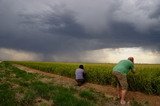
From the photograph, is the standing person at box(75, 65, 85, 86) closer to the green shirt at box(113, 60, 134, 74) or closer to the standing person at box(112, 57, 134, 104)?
the standing person at box(112, 57, 134, 104)

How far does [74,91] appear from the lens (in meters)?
21.7

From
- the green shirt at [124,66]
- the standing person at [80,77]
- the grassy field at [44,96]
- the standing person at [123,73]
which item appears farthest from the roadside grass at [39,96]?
the standing person at [80,77]

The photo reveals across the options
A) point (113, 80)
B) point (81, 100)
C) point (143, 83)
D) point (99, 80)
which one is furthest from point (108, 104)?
point (99, 80)

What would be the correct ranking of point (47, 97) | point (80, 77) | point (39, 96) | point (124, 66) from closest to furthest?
point (124, 66) → point (47, 97) → point (39, 96) → point (80, 77)

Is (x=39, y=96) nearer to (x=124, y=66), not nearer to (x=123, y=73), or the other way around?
(x=123, y=73)

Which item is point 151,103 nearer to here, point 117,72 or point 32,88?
point 117,72

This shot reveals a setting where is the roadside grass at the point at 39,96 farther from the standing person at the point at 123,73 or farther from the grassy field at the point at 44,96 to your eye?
the standing person at the point at 123,73

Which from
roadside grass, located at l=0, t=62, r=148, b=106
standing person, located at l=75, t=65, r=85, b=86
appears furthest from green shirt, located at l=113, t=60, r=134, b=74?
standing person, located at l=75, t=65, r=85, b=86

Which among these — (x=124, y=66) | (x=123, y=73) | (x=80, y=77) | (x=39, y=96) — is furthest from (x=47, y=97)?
(x=80, y=77)

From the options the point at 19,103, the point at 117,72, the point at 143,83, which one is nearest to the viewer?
the point at 19,103

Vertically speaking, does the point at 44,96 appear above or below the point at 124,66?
below

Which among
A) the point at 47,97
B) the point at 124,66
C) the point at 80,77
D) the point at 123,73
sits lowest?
the point at 47,97

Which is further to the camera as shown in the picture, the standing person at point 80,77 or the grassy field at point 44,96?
the standing person at point 80,77

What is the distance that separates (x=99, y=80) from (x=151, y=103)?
657 centimetres
